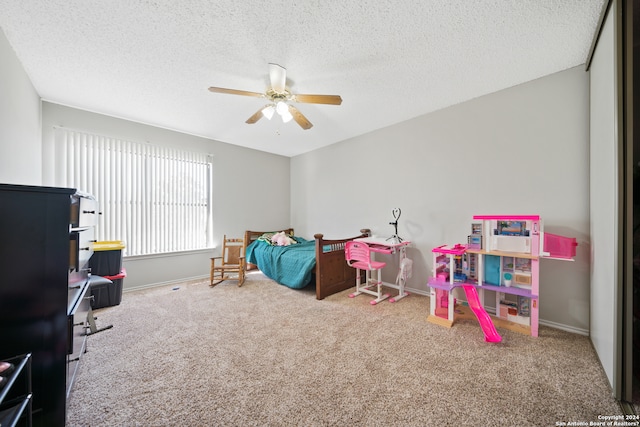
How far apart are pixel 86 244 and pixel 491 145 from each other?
4054 mm

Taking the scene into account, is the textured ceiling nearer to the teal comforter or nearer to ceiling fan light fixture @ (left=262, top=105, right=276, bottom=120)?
ceiling fan light fixture @ (left=262, top=105, right=276, bottom=120)

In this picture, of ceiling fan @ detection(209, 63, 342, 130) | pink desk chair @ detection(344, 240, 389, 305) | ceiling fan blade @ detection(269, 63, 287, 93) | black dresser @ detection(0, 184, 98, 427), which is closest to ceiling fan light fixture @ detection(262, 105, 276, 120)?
ceiling fan @ detection(209, 63, 342, 130)

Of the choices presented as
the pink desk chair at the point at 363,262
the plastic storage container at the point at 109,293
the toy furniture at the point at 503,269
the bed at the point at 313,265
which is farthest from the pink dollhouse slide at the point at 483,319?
the plastic storage container at the point at 109,293

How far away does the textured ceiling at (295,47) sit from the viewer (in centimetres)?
159

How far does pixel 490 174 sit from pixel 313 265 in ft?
8.21

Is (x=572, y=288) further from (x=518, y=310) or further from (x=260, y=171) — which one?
(x=260, y=171)

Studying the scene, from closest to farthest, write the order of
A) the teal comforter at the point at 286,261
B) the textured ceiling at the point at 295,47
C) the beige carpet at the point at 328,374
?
the beige carpet at the point at 328,374
the textured ceiling at the point at 295,47
the teal comforter at the point at 286,261

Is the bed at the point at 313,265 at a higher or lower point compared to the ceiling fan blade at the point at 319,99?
lower

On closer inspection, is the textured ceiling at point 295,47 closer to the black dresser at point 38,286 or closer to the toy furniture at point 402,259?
the black dresser at point 38,286

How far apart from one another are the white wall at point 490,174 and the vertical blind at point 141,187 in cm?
279

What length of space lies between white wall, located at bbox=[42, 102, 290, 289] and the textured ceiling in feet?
1.02

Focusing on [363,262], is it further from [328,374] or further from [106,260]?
[106,260]

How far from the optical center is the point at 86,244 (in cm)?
180

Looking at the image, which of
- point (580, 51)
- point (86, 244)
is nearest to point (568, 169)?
point (580, 51)
